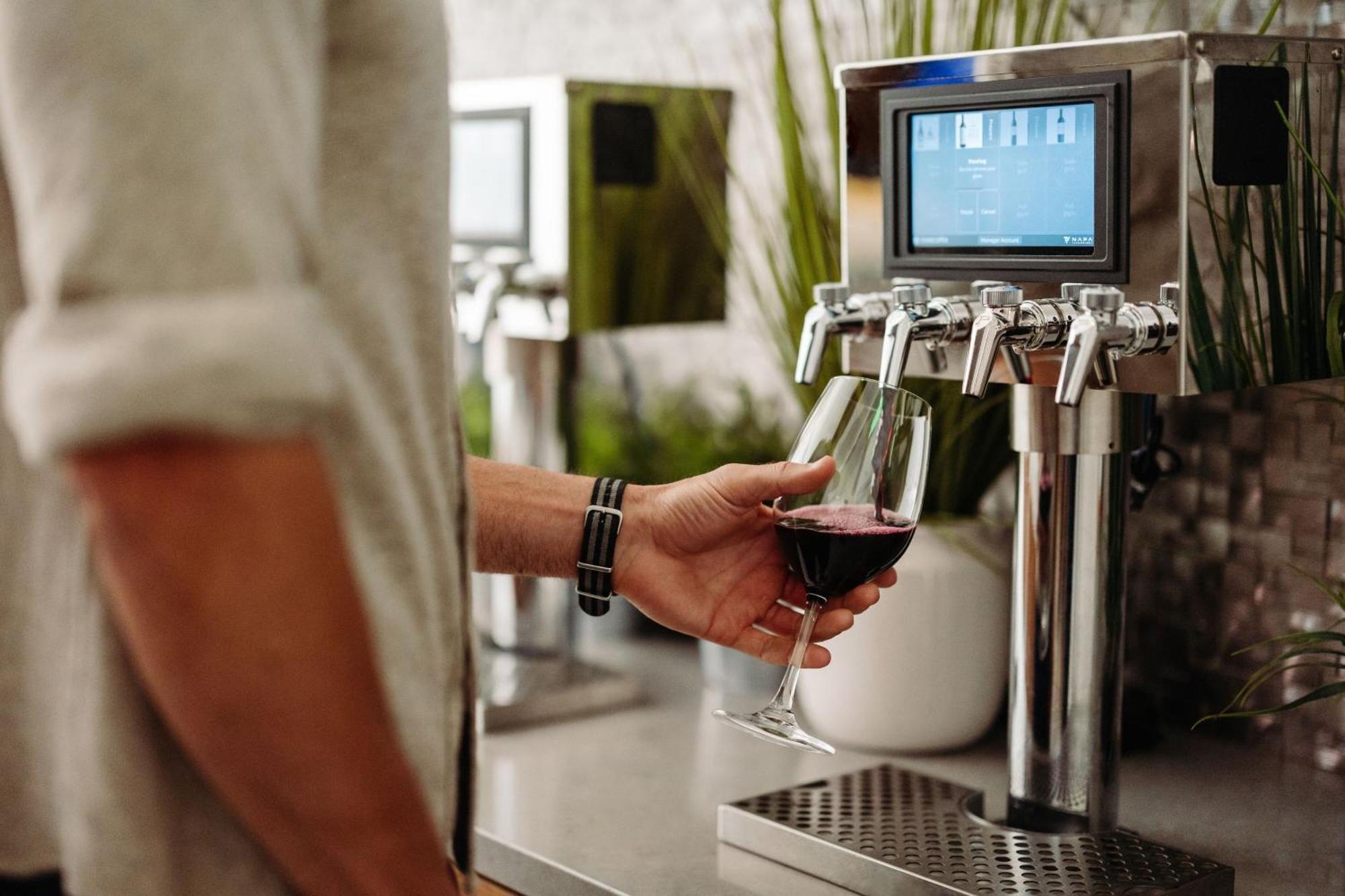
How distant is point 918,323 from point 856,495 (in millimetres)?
147

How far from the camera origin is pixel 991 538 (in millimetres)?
1356

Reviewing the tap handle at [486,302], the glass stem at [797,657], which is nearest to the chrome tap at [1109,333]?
the glass stem at [797,657]

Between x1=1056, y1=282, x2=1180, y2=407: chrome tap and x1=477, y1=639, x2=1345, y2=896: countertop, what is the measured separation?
40cm

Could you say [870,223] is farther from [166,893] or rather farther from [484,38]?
[484,38]

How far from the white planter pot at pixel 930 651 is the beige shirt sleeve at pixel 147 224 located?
821mm

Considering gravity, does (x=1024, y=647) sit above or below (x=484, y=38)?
below

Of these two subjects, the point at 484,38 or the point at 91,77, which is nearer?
the point at 91,77

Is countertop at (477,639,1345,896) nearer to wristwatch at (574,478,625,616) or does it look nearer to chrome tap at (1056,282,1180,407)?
wristwatch at (574,478,625,616)

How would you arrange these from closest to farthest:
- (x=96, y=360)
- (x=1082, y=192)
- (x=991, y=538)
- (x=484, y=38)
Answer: (x=96, y=360) → (x=1082, y=192) → (x=991, y=538) → (x=484, y=38)

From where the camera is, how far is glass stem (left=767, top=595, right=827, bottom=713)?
1007 mm

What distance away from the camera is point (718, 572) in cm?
108

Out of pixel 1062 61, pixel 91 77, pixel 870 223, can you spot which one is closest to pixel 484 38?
pixel 870 223

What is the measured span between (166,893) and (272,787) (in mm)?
79

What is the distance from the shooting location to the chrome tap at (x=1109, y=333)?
0.93m
